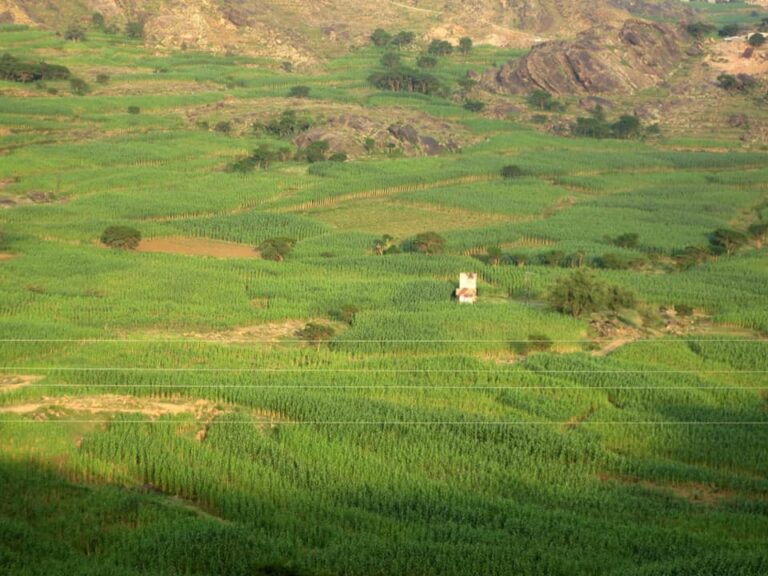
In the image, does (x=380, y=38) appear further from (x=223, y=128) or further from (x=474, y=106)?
(x=223, y=128)

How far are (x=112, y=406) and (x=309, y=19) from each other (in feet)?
287

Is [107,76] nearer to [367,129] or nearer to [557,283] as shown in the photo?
[367,129]

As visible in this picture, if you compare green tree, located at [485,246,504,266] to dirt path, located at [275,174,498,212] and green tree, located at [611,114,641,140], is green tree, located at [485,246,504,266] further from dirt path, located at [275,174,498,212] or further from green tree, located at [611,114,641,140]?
green tree, located at [611,114,641,140]

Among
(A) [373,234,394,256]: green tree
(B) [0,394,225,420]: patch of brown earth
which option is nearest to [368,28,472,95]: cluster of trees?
(A) [373,234,394,256]: green tree

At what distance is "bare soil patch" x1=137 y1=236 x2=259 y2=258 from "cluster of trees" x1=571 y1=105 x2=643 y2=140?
37.3 metres

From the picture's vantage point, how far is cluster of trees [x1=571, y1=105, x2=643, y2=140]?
8188 cm

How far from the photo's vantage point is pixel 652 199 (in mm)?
61719

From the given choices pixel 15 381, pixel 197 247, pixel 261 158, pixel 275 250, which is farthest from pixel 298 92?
pixel 15 381

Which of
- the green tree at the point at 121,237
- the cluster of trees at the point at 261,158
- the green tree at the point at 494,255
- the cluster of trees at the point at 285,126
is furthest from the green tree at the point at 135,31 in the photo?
the green tree at the point at 494,255

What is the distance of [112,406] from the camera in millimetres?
30359

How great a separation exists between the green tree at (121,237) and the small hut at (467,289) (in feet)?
47.5

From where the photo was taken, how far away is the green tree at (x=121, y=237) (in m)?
49.0

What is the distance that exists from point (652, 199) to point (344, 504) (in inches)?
1585

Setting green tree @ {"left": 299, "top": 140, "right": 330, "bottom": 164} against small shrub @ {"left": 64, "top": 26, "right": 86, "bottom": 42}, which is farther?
small shrub @ {"left": 64, "top": 26, "right": 86, "bottom": 42}
